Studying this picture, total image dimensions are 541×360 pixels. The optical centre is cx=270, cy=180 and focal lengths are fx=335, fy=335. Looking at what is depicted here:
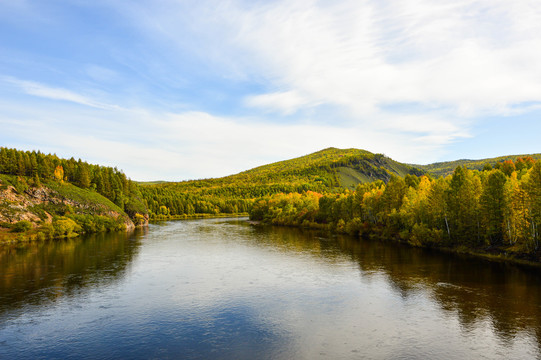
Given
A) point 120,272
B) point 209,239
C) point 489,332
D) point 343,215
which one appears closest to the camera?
point 489,332

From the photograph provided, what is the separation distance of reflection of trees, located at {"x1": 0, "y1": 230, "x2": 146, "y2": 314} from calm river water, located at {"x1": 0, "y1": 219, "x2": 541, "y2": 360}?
12.9 inches

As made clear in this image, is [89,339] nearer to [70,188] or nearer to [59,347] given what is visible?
[59,347]

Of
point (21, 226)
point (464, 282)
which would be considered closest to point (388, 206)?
point (464, 282)

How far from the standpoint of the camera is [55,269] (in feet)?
182

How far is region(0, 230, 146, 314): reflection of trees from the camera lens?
137 feet

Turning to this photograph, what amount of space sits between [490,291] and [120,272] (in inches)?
2078

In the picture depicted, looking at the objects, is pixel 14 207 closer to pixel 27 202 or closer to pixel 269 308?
pixel 27 202

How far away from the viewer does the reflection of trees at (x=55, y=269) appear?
41656 mm

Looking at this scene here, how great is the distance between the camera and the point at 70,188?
126 m

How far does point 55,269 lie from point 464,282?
206ft

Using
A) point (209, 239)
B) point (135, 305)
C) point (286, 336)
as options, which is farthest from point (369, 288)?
point (209, 239)

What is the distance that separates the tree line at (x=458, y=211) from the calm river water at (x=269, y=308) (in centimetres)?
720

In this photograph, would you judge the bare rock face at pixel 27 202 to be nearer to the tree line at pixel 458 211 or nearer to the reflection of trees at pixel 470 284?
the tree line at pixel 458 211

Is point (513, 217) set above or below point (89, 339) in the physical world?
above
